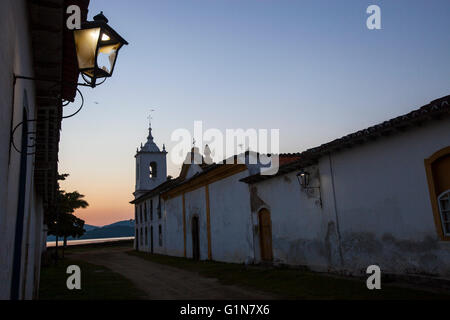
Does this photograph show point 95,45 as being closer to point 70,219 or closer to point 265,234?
point 265,234

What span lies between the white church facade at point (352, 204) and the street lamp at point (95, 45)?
7.08 m

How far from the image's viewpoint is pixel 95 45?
141 inches

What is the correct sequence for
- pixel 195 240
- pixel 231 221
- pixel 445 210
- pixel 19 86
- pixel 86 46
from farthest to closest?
1. pixel 195 240
2. pixel 231 221
3. pixel 445 210
4. pixel 86 46
5. pixel 19 86

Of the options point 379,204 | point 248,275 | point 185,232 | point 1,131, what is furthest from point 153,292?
point 185,232

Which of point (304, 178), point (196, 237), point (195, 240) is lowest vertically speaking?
point (195, 240)

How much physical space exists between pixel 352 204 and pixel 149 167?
100 feet

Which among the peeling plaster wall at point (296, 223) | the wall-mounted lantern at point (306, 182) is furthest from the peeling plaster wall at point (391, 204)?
the wall-mounted lantern at point (306, 182)

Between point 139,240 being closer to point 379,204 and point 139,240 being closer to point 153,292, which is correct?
point 153,292

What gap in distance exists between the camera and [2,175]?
2.61 metres

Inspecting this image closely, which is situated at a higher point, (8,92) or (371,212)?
(8,92)

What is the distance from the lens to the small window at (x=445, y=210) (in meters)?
8.31

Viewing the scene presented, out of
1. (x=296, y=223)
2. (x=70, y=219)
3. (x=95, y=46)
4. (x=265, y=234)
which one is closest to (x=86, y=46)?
(x=95, y=46)

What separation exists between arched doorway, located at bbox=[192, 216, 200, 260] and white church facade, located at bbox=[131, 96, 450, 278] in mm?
2561

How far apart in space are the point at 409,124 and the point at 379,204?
240 centimetres
